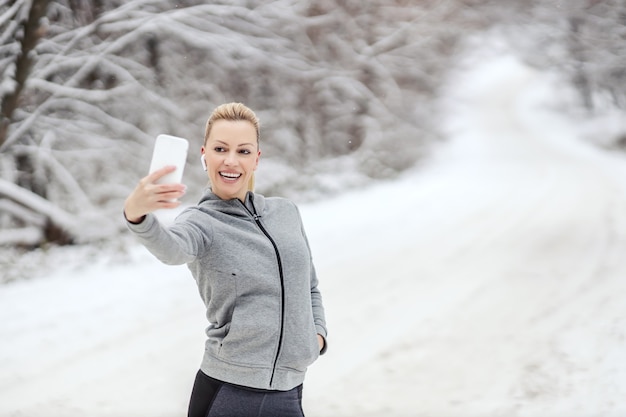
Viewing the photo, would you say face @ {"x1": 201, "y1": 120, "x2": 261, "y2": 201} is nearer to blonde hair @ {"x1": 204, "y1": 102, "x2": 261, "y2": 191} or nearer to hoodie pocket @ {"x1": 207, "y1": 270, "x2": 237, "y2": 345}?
blonde hair @ {"x1": 204, "y1": 102, "x2": 261, "y2": 191}

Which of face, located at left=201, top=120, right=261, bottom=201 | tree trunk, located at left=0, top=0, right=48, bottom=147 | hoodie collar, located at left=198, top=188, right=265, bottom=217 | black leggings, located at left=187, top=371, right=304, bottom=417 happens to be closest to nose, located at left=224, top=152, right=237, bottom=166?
face, located at left=201, top=120, right=261, bottom=201

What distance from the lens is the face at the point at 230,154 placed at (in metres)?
1.45

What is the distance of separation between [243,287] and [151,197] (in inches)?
13.6

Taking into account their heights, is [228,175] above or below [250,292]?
above

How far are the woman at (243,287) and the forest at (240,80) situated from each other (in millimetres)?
4952

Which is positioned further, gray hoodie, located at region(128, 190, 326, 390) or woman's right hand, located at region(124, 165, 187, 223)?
gray hoodie, located at region(128, 190, 326, 390)

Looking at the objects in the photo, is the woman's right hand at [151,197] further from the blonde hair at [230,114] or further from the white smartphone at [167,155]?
the blonde hair at [230,114]

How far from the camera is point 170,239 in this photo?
125cm

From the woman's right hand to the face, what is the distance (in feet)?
0.91

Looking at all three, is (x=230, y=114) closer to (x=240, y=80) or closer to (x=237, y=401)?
(x=237, y=401)

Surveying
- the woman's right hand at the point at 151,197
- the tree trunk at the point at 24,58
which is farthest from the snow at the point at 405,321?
the woman's right hand at the point at 151,197

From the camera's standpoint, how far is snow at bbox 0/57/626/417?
141 inches

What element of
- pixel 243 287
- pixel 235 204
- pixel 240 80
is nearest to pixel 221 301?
pixel 243 287

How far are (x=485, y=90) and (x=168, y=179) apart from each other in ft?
64.2
